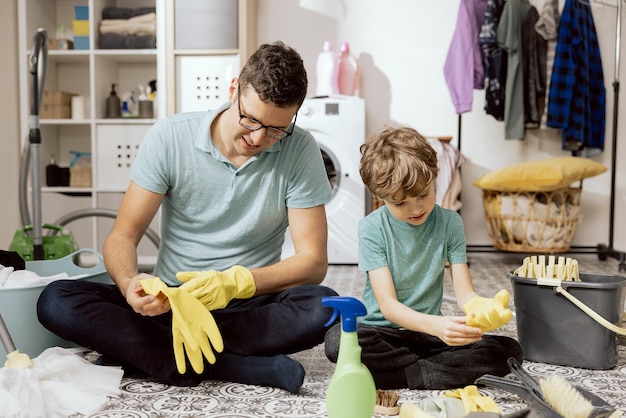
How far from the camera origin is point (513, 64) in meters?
3.45

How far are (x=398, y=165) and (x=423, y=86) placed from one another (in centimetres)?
264

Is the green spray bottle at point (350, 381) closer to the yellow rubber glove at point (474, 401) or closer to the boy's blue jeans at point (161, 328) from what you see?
the yellow rubber glove at point (474, 401)

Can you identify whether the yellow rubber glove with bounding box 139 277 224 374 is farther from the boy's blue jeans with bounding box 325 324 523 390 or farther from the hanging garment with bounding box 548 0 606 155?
the hanging garment with bounding box 548 0 606 155

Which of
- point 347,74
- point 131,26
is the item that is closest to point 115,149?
point 131,26

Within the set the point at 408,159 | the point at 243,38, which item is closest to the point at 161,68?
the point at 243,38

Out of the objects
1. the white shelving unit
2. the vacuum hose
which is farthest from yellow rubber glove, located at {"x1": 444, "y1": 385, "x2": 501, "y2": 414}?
the white shelving unit

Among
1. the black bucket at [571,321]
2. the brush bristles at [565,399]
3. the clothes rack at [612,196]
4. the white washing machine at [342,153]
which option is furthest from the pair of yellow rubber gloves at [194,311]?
the clothes rack at [612,196]

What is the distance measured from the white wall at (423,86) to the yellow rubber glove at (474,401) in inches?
106

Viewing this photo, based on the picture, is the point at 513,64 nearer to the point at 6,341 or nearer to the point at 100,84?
the point at 100,84

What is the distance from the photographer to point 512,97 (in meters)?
3.47

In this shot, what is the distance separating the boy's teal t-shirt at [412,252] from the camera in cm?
142

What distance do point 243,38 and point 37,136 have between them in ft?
4.75

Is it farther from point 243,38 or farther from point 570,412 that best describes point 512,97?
point 570,412

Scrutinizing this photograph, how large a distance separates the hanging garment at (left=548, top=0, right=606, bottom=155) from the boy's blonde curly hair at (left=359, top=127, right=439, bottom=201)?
7.67ft
